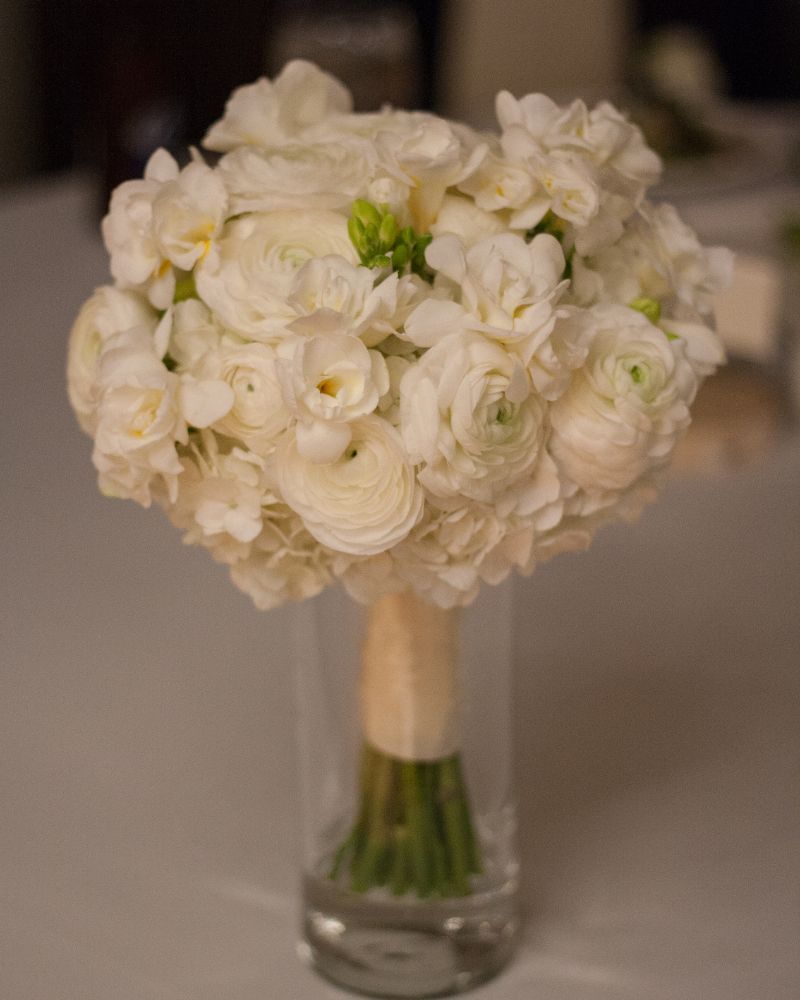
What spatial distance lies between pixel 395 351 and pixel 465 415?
0.06 meters

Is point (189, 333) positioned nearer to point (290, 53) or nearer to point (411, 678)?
point (411, 678)

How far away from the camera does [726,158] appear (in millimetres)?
2223

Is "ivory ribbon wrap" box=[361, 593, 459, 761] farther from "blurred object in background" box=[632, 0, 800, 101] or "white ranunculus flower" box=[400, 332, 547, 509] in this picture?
"blurred object in background" box=[632, 0, 800, 101]

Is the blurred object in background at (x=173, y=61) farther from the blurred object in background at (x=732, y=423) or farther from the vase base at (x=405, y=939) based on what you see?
the vase base at (x=405, y=939)

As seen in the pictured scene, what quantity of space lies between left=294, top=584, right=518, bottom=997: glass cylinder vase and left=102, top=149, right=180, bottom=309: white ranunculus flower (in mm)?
191

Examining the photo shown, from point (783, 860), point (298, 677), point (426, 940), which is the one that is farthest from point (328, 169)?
point (783, 860)

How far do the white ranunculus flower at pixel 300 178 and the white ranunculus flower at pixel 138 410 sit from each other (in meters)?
0.08

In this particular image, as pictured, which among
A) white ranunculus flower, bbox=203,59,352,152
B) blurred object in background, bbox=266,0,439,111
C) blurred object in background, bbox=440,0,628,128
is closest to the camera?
white ranunculus flower, bbox=203,59,352,152

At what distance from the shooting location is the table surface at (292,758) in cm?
83

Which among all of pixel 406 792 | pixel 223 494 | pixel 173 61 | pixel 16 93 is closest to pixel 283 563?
pixel 223 494

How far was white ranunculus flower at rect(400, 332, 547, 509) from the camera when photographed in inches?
24.2

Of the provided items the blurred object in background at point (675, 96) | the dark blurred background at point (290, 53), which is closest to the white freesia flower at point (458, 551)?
the dark blurred background at point (290, 53)

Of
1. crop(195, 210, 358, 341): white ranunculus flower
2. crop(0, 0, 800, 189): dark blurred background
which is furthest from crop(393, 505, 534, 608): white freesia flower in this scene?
crop(0, 0, 800, 189): dark blurred background

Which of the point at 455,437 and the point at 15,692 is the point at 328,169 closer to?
the point at 455,437
